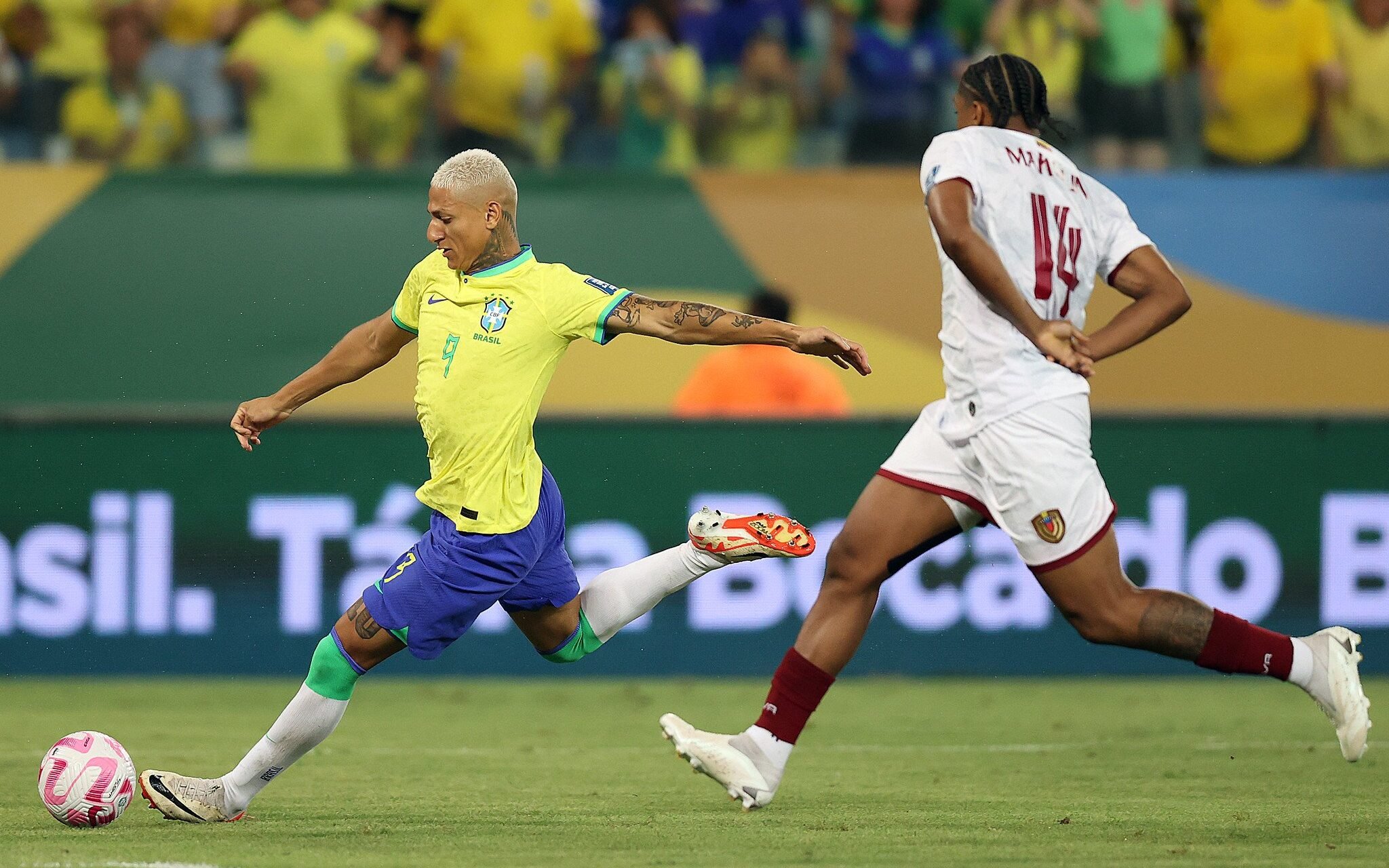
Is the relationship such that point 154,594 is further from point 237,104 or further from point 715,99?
point 715,99

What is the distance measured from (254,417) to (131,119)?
6.96m

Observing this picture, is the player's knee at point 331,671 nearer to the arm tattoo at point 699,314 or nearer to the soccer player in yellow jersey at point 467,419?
the soccer player in yellow jersey at point 467,419

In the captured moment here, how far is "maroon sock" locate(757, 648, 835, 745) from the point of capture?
5.51m

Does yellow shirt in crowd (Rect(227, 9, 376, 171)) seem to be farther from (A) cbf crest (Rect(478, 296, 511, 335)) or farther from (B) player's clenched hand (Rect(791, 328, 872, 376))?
(B) player's clenched hand (Rect(791, 328, 872, 376))

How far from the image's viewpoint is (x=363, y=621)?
5434 millimetres

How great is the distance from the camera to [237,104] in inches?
472

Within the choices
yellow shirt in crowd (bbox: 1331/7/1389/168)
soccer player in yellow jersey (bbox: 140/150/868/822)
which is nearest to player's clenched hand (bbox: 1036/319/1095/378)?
soccer player in yellow jersey (bbox: 140/150/868/822)

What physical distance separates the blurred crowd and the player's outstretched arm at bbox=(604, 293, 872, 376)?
6692 millimetres

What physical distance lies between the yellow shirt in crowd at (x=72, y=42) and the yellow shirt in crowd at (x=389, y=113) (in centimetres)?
161

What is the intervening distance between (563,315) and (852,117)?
23.0 feet

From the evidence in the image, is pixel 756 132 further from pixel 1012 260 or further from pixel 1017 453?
pixel 1017 453

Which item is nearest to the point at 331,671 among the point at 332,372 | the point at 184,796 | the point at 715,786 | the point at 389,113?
the point at 184,796

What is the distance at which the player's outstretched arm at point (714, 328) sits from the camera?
519 cm

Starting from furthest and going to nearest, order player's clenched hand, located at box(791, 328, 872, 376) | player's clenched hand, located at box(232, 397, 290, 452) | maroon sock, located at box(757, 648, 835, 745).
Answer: player's clenched hand, located at box(232, 397, 290, 452) < maroon sock, located at box(757, 648, 835, 745) < player's clenched hand, located at box(791, 328, 872, 376)
